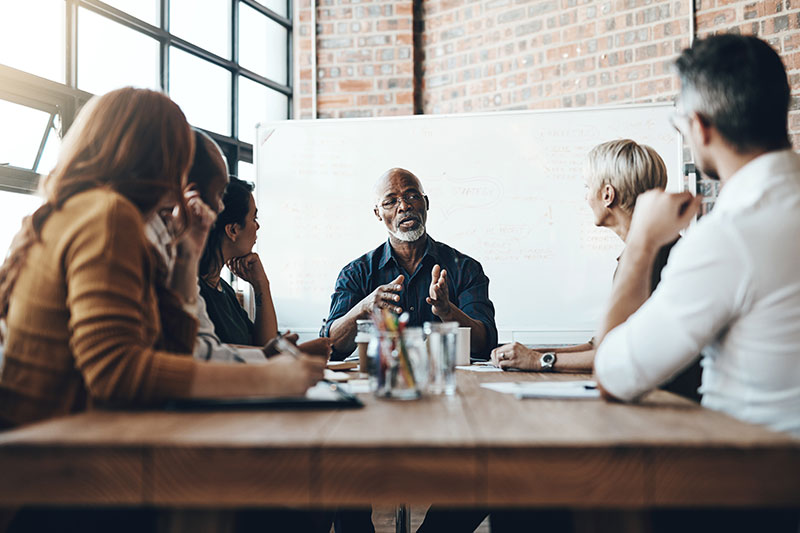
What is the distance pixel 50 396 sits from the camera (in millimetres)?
1073

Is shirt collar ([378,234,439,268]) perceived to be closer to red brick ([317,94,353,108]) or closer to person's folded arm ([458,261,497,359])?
person's folded arm ([458,261,497,359])

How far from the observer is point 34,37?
2.98 metres

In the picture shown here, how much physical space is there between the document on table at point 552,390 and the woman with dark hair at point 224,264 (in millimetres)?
986

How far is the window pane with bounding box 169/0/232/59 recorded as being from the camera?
12.8ft

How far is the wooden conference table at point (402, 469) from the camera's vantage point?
0.82 meters

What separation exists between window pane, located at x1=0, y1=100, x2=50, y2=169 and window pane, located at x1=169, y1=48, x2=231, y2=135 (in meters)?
0.92

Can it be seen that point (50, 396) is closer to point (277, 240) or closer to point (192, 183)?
point (192, 183)

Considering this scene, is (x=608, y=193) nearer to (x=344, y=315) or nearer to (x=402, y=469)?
(x=344, y=315)

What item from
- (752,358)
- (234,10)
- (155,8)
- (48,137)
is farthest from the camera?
(234,10)

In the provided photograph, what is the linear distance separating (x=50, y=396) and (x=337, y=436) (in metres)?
0.49

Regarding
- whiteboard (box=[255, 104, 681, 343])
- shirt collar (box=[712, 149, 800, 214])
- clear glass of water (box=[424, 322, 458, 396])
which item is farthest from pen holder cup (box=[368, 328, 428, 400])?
whiteboard (box=[255, 104, 681, 343])

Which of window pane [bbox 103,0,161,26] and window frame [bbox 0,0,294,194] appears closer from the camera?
window frame [bbox 0,0,294,194]

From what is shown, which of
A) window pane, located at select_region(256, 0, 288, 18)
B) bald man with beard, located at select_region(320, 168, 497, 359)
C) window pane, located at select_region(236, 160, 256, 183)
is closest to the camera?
bald man with beard, located at select_region(320, 168, 497, 359)

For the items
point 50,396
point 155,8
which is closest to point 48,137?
point 155,8
